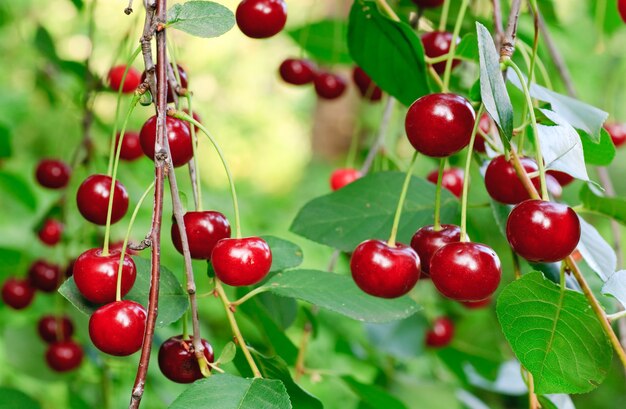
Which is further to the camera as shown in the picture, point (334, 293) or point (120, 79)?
point (120, 79)

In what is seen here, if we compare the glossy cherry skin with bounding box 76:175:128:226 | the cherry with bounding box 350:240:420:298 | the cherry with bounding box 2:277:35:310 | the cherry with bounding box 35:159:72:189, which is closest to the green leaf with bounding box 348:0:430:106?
the cherry with bounding box 350:240:420:298

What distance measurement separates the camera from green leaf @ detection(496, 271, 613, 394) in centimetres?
90

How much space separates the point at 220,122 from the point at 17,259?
5266 mm

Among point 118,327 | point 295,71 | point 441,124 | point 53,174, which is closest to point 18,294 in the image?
point 53,174

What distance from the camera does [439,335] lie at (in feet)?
6.93

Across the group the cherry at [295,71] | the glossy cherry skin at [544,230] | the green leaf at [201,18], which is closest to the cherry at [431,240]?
the glossy cherry skin at [544,230]

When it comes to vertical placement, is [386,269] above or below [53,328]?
above

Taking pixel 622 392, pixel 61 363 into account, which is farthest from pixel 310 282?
pixel 622 392

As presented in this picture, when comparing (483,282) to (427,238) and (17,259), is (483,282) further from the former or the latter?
(17,259)

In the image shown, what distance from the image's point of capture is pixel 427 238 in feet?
3.20

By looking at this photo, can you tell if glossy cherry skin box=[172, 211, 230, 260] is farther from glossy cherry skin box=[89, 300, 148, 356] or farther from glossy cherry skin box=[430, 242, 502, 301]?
glossy cherry skin box=[430, 242, 502, 301]

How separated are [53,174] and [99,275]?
38.6 inches

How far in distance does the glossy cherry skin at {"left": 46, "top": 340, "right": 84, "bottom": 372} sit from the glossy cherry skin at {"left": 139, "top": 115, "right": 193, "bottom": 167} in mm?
843

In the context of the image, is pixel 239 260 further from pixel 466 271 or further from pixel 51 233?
pixel 51 233
